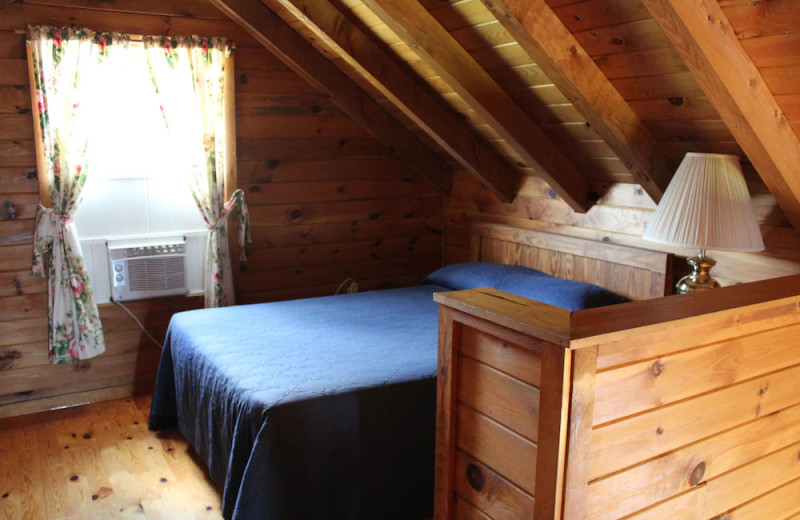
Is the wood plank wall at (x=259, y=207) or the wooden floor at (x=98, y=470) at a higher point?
the wood plank wall at (x=259, y=207)

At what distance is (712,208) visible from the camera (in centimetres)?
236

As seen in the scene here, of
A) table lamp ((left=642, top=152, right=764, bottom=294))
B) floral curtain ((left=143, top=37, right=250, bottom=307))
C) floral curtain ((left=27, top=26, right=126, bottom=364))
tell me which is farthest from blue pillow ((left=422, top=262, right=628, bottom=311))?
floral curtain ((left=27, top=26, right=126, bottom=364))

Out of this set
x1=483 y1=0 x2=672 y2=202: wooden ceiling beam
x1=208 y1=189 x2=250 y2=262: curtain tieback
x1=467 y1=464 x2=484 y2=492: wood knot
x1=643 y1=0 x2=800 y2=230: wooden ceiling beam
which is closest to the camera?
x1=467 y1=464 x2=484 y2=492: wood knot

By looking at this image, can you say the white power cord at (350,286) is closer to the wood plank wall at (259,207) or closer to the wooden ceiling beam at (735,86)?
the wood plank wall at (259,207)

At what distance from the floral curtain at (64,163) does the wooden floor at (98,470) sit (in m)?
0.36

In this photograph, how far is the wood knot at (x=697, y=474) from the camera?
1800 mm

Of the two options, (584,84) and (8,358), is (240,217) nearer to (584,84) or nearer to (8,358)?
(8,358)

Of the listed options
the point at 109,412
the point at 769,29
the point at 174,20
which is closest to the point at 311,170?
the point at 174,20

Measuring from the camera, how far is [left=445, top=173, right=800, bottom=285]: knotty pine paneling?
260 cm

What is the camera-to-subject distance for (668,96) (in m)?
2.43

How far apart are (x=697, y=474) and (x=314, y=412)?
1188 mm

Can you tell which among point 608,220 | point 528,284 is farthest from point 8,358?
point 608,220

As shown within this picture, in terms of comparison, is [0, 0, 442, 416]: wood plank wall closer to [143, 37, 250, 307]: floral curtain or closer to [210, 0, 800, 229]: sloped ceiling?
[143, 37, 250, 307]: floral curtain

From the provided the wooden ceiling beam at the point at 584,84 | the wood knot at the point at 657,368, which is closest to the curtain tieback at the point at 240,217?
the wooden ceiling beam at the point at 584,84
